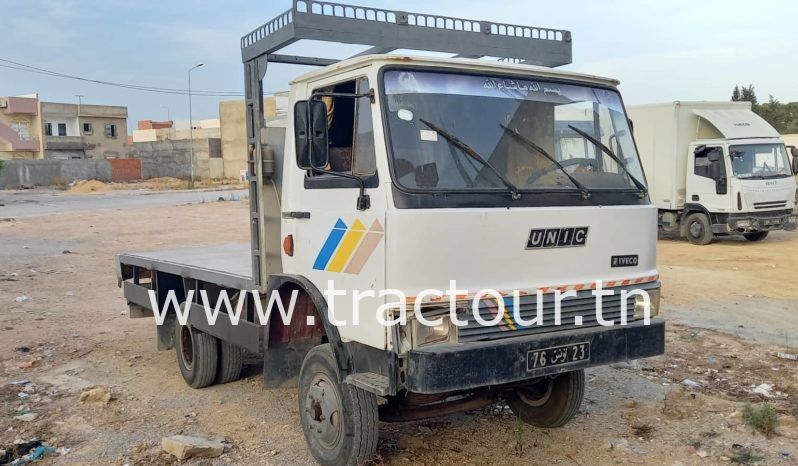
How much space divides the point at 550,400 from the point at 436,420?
841 mm

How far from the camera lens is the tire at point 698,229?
610 inches

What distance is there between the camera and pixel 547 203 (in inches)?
155

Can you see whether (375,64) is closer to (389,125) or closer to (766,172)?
(389,125)

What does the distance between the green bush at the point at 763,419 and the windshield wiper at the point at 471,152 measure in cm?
249

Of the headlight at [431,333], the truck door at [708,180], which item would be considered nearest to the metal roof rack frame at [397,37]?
the headlight at [431,333]

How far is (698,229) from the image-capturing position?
15.7m

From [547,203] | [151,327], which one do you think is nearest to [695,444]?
[547,203]

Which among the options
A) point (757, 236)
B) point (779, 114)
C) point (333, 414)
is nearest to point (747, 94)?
point (779, 114)

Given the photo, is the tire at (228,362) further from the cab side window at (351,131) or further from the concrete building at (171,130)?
the concrete building at (171,130)

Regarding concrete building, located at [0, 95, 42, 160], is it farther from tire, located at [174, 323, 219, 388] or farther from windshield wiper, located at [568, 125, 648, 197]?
windshield wiper, located at [568, 125, 648, 197]

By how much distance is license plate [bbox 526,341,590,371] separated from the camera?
12.3 feet

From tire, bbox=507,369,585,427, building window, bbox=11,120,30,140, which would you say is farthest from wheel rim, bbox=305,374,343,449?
building window, bbox=11,120,30,140

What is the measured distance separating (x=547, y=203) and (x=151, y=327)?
19.4 feet

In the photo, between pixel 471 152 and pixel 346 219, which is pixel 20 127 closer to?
pixel 346 219
